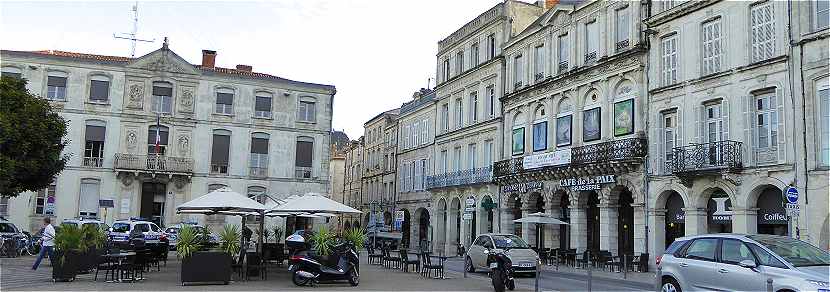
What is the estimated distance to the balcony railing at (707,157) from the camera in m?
22.8

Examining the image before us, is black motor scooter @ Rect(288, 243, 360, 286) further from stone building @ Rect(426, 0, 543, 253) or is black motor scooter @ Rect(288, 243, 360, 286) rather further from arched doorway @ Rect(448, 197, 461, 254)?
arched doorway @ Rect(448, 197, 461, 254)

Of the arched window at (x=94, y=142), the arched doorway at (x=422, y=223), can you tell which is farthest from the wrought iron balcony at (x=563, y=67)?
the arched window at (x=94, y=142)

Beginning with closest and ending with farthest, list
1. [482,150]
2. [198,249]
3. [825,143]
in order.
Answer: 1. [198,249]
2. [825,143]
3. [482,150]

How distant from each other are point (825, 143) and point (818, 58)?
2428 mm

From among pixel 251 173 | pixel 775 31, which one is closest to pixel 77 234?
pixel 775 31

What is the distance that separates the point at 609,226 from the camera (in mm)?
29094

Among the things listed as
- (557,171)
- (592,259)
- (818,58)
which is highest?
(818,58)

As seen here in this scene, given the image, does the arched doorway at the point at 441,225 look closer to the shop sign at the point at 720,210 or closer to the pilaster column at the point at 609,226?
the pilaster column at the point at 609,226

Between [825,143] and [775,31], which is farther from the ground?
[775,31]

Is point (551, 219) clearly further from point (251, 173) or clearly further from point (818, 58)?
point (251, 173)

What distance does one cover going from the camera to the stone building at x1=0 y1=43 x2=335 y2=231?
140 feet

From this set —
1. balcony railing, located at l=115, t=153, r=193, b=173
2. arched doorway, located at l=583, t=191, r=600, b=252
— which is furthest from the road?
→ balcony railing, located at l=115, t=153, r=193, b=173

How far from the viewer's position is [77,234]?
1702 cm

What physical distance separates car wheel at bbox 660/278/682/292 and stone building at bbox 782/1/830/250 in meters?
9.75
